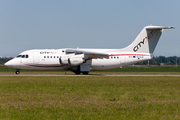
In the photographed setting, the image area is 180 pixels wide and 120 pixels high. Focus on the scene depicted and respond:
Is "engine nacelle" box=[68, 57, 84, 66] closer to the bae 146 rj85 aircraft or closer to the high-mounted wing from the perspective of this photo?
the bae 146 rj85 aircraft

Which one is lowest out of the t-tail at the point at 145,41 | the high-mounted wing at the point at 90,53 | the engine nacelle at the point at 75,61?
the engine nacelle at the point at 75,61

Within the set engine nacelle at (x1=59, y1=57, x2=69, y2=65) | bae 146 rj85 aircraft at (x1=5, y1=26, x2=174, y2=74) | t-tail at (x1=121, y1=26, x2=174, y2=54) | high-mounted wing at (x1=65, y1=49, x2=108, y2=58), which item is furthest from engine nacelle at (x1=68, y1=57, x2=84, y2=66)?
t-tail at (x1=121, y1=26, x2=174, y2=54)

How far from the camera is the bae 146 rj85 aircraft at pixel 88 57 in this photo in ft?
135

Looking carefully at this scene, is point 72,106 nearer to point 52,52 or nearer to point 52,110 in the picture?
point 52,110

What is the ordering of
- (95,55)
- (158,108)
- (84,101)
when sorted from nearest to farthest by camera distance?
(158,108) < (84,101) < (95,55)

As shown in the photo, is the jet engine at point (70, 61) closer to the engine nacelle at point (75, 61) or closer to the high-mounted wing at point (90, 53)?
the engine nacelle at point (75, 61)

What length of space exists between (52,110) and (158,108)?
512 cm

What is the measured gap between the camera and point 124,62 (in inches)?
1724

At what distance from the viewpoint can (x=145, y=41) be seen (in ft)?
144

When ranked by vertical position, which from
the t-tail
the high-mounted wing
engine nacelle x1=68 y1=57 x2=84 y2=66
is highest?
the t-tail

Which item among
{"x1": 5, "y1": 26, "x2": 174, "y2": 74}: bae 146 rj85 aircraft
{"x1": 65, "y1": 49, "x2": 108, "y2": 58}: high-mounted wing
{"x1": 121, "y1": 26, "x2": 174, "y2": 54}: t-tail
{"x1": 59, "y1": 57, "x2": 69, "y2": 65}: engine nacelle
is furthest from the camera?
{"x1": 121, "y1": 26, "x2": 174, "y2": 54}: t-tail

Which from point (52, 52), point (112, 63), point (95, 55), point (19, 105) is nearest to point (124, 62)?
point (112, 63)

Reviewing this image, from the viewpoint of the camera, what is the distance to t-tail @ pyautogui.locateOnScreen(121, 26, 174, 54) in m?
44.0

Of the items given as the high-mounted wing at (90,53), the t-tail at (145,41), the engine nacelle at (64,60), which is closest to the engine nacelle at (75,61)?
the engine nacelle at (64,60)
